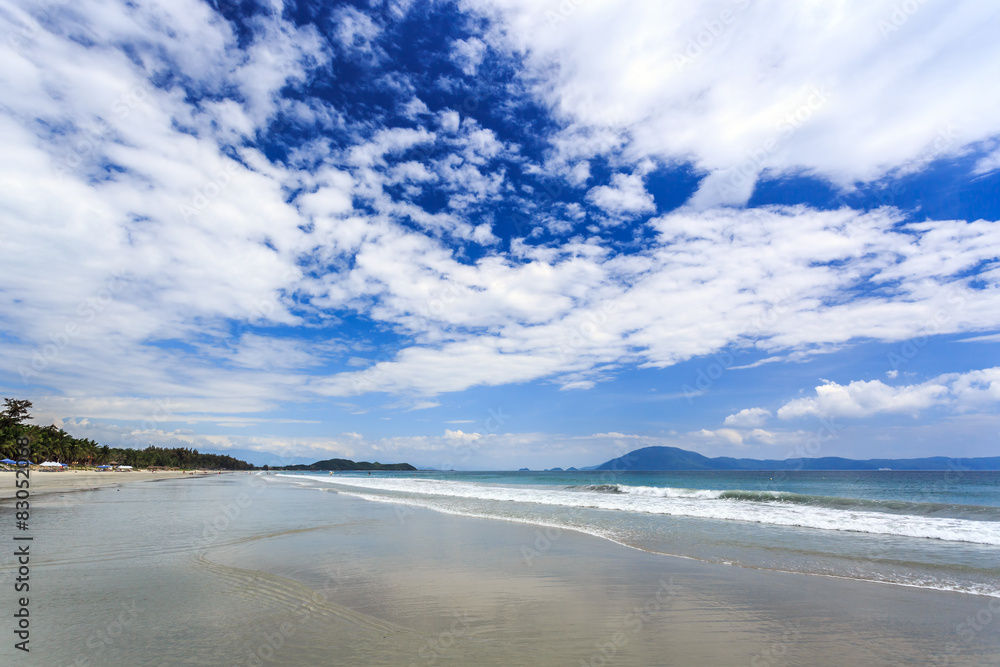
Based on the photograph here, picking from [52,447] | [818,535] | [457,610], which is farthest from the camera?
[52,447]

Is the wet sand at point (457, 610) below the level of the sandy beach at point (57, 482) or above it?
above

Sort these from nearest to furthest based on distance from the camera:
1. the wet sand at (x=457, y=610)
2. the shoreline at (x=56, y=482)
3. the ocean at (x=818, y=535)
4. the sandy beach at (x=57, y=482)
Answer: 1. the wet sand at (x=457, y=610)
2. the ocean at (x=818, y=535)
3. the shoreline at (x=56, y=482)
4. the sandy beach at (x=57, y=482)

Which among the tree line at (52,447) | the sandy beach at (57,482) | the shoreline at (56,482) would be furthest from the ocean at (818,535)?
the tree line at (52,447)

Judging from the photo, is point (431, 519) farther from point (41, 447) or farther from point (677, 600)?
point (41, 447)

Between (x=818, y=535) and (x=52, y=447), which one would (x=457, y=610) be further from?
(x=52, y=447)

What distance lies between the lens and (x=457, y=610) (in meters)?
7.94

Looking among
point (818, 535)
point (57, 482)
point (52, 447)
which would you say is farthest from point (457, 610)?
point (52, 447)

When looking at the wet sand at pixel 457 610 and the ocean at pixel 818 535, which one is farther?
the ocean at pixel 818 535

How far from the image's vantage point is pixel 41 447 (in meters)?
86.4

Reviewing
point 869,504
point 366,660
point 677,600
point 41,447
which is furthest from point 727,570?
point 41,447

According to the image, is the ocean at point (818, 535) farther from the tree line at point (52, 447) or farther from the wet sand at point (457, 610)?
the tree line at point (52, 447)

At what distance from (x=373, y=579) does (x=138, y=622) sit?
4.15m

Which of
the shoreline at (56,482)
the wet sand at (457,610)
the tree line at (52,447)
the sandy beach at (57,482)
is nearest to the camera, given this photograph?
the wet sand at (457,610)

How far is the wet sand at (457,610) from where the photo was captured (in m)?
6.09
